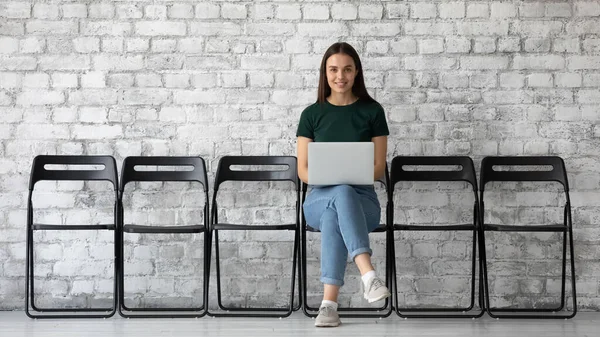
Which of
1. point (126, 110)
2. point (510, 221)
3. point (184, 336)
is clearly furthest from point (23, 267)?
point (510, 221)

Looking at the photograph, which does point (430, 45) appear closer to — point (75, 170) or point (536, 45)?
point (536, 45)

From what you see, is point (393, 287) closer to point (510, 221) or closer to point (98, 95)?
point (510, 221)

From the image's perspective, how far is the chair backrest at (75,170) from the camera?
430cm

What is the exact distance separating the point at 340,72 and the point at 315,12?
0.69 metres

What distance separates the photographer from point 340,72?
3971 mm

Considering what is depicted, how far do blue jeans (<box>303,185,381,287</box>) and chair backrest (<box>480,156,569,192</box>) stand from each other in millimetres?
856

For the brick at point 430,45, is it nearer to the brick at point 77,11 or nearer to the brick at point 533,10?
the brick at point 533,10

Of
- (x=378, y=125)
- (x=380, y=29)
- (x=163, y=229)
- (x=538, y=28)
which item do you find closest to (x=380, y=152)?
(x=378, y=125)

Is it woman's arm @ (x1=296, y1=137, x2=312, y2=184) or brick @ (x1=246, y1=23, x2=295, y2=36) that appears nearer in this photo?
woman's arm @ (x1=296, y1=137, x2=312, y2=184)

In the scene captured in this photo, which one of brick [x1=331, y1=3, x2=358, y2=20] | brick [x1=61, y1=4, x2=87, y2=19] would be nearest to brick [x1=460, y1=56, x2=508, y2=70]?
brick [x1=331, y1=3, x2=358, y2=20]

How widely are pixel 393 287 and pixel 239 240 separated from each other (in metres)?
0.91

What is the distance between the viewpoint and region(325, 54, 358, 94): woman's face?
397 cm

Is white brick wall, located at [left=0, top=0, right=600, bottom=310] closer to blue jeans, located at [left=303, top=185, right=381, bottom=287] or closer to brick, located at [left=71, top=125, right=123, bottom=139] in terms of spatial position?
brick, located at [left=71, top=125, right=123, bottom=139]

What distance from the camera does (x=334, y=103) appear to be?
411 centimetres
